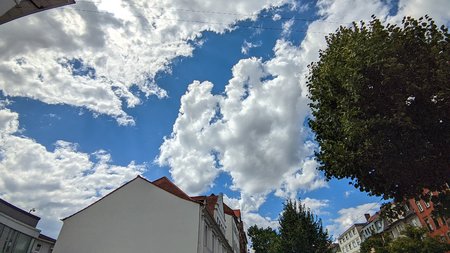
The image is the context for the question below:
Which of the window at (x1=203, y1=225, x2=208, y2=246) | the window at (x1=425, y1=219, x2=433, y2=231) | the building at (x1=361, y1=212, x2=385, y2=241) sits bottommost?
the window at (x1=203, y1=225, x2=208, y2=246)

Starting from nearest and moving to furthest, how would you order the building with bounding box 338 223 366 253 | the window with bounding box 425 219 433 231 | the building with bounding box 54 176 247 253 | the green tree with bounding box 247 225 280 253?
1. the building with bounding box 54 176 247 253
2. the window with bounding box 425 219 433 231
3. the green tree with bounding box 247 225 280 253
4. the building with bounding box 338 223 366 253

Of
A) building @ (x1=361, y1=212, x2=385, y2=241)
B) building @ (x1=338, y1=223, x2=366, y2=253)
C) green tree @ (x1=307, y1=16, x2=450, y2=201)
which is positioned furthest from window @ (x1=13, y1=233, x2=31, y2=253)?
building @ (x1=338, y1=223, x2=366, y2=253)

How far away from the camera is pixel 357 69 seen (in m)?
12.1

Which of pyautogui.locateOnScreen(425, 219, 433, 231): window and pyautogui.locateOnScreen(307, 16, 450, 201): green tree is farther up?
pyautogui.locateOnScreen(425, 219, 433, 231): window

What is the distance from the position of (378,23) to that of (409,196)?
8740 millimetres

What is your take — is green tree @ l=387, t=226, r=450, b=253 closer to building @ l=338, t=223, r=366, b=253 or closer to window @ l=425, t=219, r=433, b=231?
window @ l=425, t=219, r=433, b=231

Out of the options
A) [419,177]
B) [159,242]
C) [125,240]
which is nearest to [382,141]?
[419,177]

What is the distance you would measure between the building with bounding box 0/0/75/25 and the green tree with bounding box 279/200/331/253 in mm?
28845

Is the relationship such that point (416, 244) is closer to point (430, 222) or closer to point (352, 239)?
point (430, 222)

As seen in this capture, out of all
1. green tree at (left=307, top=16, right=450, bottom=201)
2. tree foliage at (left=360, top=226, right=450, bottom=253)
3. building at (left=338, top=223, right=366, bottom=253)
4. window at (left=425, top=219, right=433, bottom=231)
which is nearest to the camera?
green tree at (left=307, top=16, right=450, bottom=201)

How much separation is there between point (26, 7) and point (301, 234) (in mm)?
29578

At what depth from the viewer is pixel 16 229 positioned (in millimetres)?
20156

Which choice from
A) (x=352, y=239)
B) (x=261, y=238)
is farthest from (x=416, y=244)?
(x=352, y=239)

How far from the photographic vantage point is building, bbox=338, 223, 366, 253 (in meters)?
89.0
